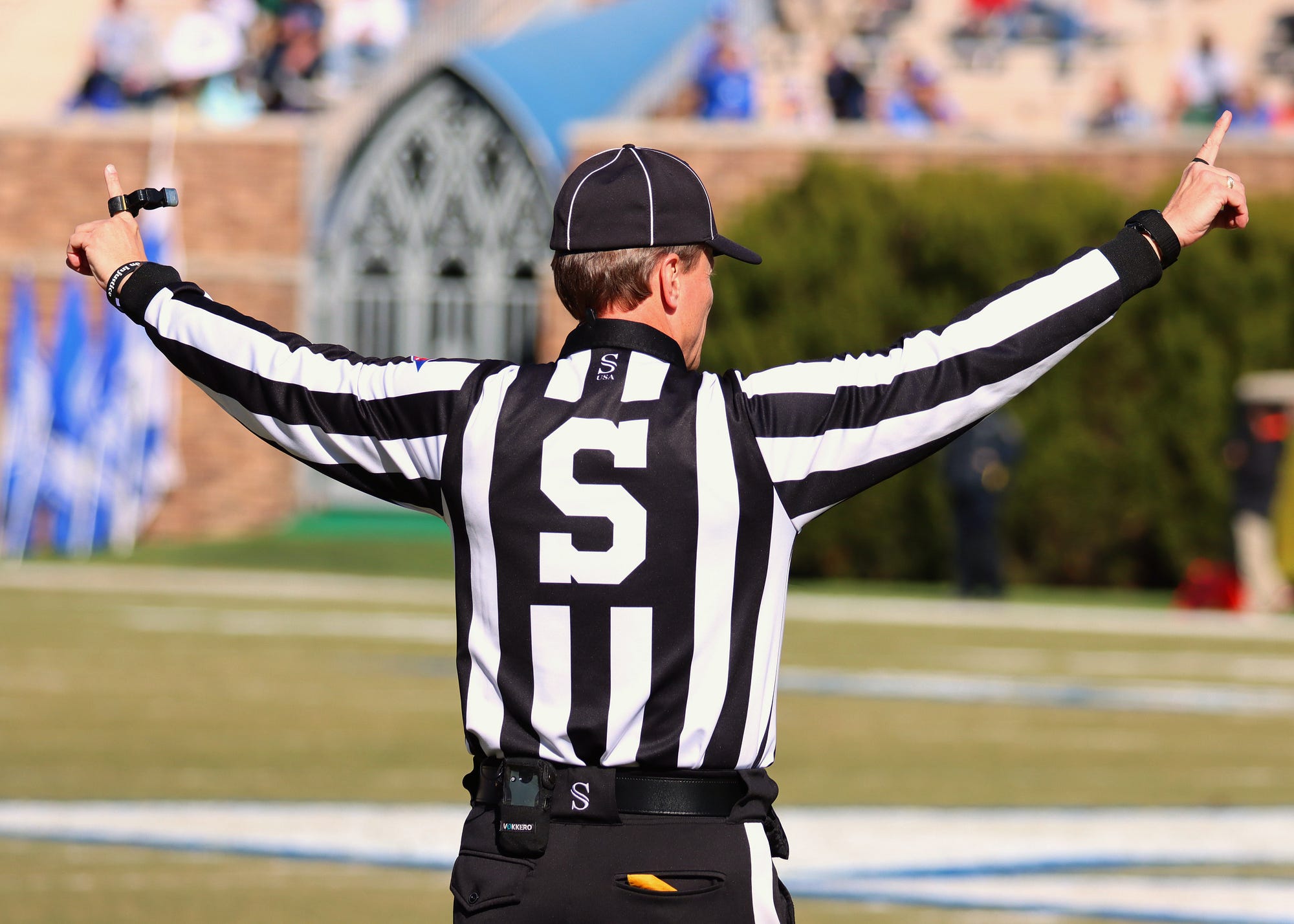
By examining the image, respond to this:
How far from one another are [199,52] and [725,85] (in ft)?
24.0

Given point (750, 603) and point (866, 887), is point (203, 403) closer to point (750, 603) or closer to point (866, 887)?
point (866, 887)

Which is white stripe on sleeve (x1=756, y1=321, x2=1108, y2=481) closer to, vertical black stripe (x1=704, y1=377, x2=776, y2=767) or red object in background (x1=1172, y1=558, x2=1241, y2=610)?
vertical black stripe (x1=704, y1=377, x2=776, y2=767)

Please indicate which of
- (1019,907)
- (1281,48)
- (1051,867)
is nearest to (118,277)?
(1019,907)

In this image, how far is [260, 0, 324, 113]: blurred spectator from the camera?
29578 mm

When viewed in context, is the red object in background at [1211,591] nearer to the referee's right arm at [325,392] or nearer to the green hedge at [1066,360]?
the green hedge at [1066,360]

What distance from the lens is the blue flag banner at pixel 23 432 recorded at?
25.6 meters

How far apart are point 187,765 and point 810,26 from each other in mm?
23440

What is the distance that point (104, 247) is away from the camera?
12.6 ft

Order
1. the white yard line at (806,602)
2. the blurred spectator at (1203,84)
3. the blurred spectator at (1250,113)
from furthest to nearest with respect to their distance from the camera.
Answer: the blurred spectator at (1203,84) < the blurred spectator at (1250,113) < the white yard line at (806,602)

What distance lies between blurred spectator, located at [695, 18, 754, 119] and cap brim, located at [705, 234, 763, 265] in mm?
24319

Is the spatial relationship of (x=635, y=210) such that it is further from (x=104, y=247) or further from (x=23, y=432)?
(x=23, y=432)

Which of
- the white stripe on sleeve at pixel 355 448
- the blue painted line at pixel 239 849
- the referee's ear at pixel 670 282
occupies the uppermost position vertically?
the referee's ear at pixel 670 282

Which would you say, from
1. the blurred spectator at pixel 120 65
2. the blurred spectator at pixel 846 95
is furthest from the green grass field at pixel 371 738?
the blurred spectator at pixel 120 65

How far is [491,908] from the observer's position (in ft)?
11.2
